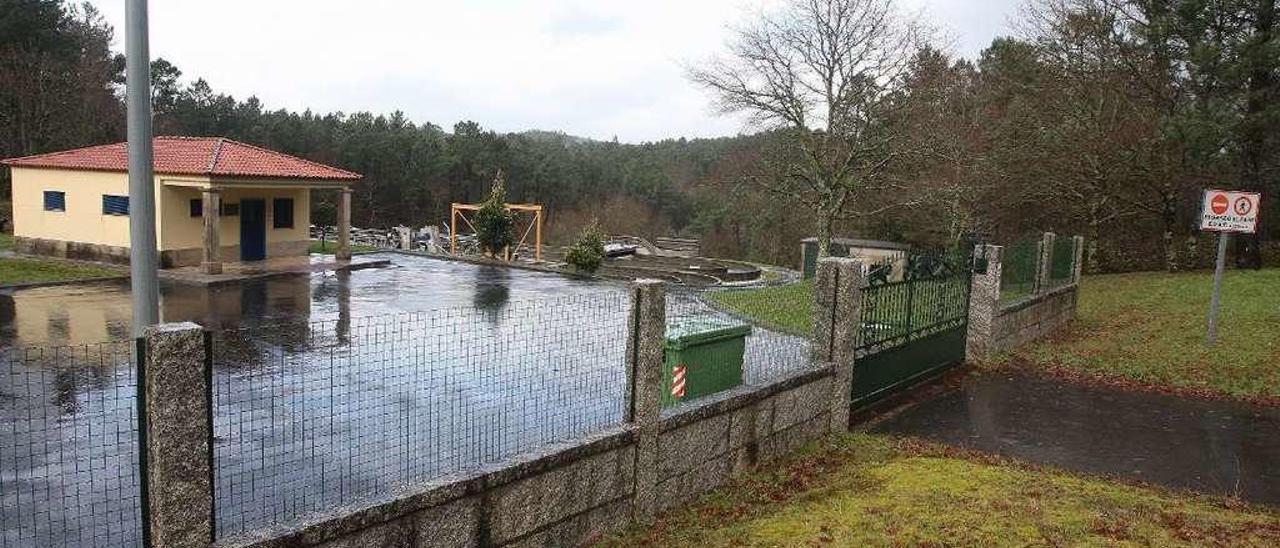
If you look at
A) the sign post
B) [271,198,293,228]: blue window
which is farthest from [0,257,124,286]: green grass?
the sign post

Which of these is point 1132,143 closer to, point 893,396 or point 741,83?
point 741,83

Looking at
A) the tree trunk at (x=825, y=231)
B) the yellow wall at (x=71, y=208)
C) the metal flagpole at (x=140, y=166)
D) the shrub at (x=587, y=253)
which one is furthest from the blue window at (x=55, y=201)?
the tree trunk at (x=825, y=231)

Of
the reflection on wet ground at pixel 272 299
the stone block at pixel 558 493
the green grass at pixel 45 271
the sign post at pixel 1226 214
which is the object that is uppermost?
the sign post at pixel 1226 214

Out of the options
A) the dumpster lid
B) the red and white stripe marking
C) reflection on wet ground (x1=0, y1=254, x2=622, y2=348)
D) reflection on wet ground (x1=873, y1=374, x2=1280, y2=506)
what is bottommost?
reflection on wet ground (x1=873, y1=374, x2=1280, y2=506)

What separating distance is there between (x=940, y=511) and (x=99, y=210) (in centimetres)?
2253

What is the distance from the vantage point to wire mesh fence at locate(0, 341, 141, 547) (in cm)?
551

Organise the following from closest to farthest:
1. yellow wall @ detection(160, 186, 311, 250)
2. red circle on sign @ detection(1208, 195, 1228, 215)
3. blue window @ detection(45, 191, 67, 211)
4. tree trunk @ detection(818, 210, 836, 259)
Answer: red circle on sign @ detection(1208, 195, 1228, 215)
yellow wall @ detection(160, 186, 311, 250)
blue window @ detection(45, 191, 67, 211)
tree trunk @ detection(818, 210, 836, 259)

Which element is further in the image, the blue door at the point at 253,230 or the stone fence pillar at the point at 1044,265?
the blue door at the point at 253,230

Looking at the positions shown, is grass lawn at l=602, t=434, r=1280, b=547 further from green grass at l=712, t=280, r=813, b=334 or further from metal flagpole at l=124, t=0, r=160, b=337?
metal flagpole at l=124, t=0, r=160, b=337

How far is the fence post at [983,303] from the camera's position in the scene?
12891 mm

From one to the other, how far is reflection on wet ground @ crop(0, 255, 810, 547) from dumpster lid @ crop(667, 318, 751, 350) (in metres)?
0.94

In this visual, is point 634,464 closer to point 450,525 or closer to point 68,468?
point 450,525

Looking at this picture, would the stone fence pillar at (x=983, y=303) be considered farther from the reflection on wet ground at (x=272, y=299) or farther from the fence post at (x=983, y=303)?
the reflection on wet ground at (x=272, y=299)

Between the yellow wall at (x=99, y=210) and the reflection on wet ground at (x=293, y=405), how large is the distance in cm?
543
